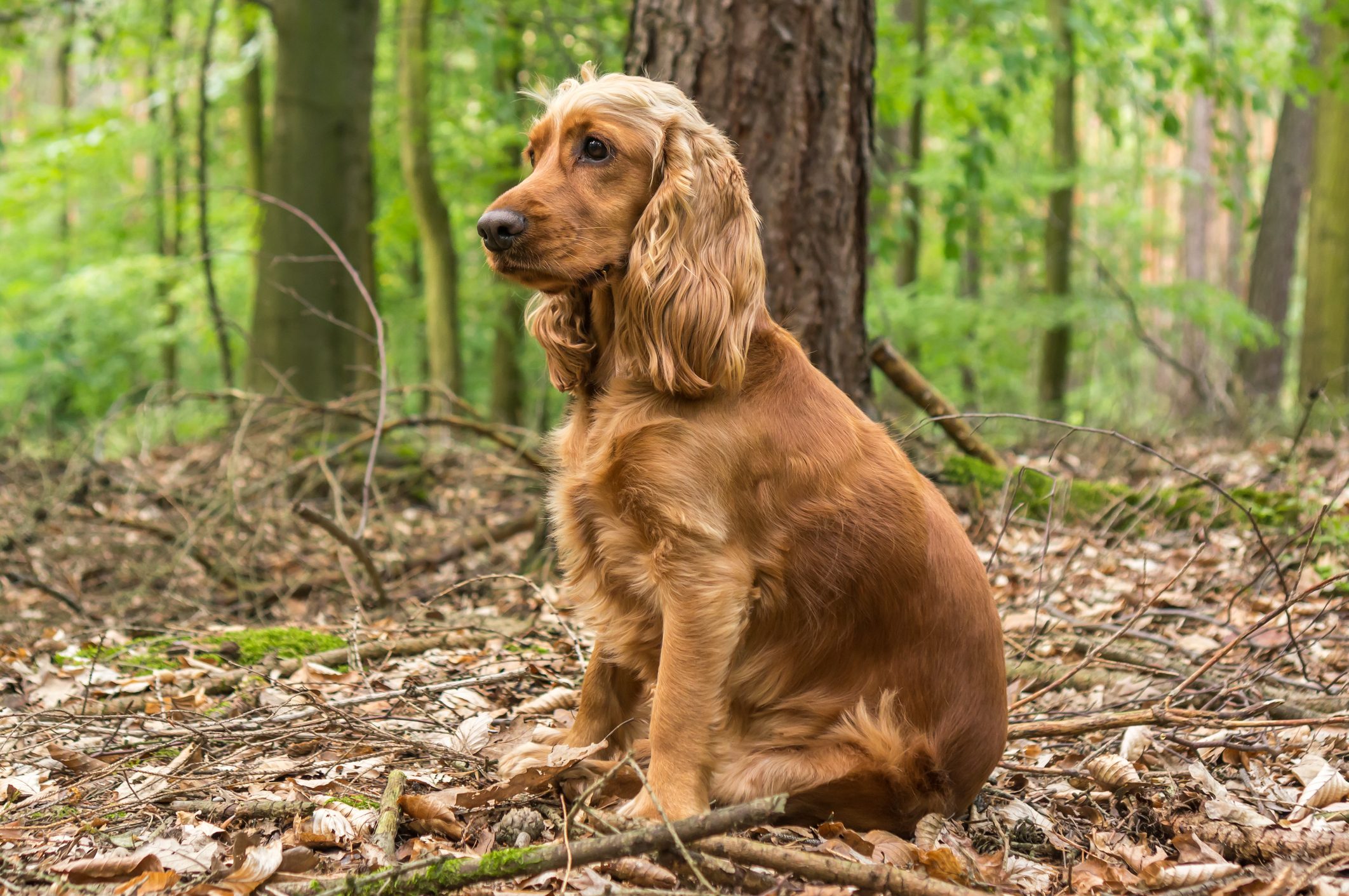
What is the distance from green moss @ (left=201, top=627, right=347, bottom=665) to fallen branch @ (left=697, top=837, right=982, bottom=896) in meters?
2.20

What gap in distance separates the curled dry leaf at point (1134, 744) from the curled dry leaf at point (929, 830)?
72cm

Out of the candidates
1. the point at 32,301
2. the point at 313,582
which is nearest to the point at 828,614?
the point at 313,582

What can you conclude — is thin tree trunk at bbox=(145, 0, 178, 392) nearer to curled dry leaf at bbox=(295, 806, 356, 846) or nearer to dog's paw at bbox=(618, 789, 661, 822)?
curled dry leaf at bbox=(295, 806, 356, 846)

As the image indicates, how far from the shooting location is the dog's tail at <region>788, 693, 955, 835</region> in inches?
100

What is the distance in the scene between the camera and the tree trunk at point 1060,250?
447 inches

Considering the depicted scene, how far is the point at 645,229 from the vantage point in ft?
8.76

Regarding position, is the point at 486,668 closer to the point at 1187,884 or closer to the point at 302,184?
the point at 1187,884

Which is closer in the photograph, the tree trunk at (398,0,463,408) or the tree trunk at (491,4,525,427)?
the tree trunk at (491,4,525,427)

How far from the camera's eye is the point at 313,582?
513 centimetres

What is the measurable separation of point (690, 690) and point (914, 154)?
11.0 metres

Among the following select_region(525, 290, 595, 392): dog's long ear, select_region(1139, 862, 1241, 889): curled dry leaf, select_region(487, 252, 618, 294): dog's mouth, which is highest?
select_region(487, 252, 618, 294): dog's mouth

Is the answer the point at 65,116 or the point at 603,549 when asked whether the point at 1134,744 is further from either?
the point at 65,116

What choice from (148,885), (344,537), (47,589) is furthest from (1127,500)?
(47,589)

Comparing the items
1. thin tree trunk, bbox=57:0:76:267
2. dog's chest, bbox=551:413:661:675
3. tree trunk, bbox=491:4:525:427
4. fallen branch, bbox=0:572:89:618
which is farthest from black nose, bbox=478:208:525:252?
thin tree trunk, bbox=57:0:76:267
